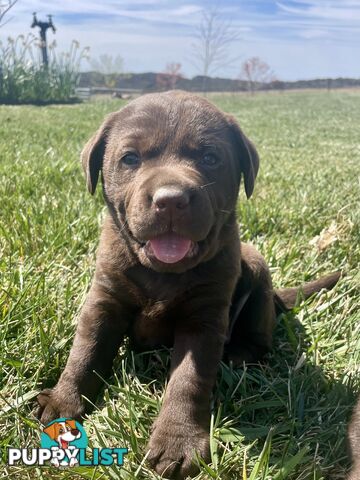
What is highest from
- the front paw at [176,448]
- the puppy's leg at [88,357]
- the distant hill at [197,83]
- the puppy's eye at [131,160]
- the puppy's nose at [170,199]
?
the distant hill at [197,83]

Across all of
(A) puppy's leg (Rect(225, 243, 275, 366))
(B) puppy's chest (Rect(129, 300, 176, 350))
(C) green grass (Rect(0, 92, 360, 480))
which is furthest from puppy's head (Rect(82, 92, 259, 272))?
(C) green grass (Rect(0, 92, 360, 480))

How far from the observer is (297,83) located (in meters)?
50.9

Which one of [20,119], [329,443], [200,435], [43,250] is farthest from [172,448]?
[20,119]

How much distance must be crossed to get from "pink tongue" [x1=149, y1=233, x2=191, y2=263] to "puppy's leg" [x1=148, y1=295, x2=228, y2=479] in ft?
0.80

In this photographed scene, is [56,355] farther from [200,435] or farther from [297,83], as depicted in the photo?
[297,83]

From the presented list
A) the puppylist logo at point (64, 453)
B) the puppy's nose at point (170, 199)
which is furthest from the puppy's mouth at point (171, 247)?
the puppylist logo at point (64, 453)

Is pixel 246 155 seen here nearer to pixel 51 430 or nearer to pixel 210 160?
pixel 210 160

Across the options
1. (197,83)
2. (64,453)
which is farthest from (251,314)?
(197,83)

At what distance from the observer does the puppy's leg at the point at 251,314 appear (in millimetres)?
2389

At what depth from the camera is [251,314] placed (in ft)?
8.10

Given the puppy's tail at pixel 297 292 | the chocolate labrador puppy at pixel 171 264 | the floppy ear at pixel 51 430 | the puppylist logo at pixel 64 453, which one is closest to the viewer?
the puppylist logo at pixel 64 453

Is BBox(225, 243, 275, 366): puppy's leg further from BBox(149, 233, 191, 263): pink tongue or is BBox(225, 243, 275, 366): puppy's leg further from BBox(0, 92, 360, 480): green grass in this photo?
BBox(149, 233, 191, 263): pink tongue

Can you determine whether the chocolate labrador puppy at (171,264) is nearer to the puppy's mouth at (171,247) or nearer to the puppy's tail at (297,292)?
the puppy's mouth at (171,247)

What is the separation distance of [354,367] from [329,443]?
1.61 feet
